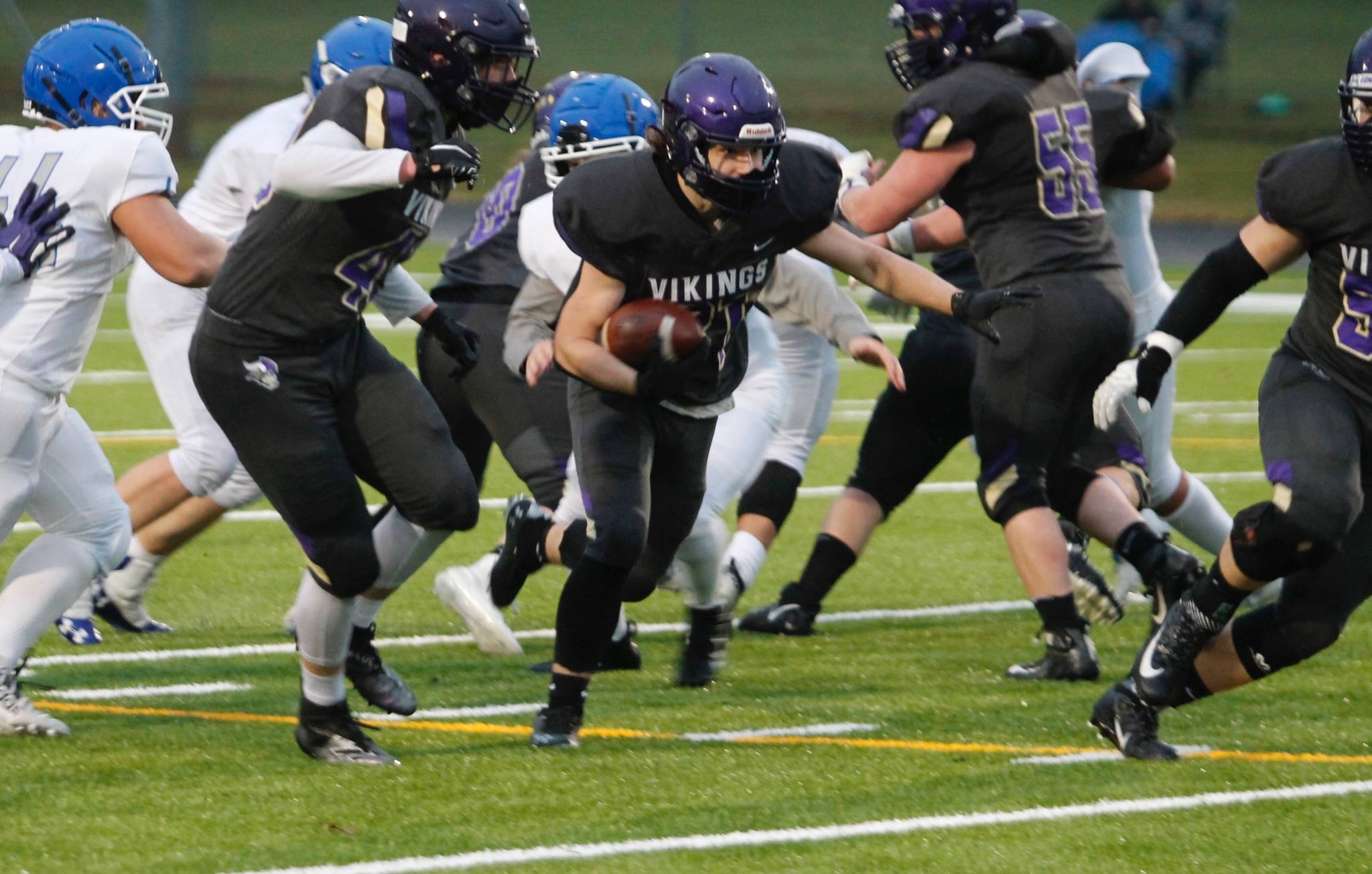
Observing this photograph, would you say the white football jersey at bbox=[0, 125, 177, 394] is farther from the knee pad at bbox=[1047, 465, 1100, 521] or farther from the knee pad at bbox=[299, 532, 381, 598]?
the knee pad at bbox=[1047, 465, 1100, 521]

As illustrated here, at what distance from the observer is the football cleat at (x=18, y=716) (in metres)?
5.04

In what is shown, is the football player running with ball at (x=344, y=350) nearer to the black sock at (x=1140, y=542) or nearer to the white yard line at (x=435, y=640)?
the white yard line at (x=435, y=640)

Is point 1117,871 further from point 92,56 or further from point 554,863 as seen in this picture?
point 92,56

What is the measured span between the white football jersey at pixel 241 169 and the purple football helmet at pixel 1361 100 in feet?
11.1

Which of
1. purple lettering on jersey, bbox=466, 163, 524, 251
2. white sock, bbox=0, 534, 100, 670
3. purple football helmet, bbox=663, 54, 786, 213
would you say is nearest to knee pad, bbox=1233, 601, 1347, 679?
purple football helmet, bbox=663, 54, 786, 213

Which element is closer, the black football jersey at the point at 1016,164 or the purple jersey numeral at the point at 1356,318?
the purple jersey numeral at the point at 1356,318

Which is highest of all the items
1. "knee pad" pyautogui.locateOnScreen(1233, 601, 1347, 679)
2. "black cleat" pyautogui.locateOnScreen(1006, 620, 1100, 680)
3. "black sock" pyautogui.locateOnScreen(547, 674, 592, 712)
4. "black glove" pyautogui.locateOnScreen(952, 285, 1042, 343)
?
"black glove" pyautogui.locateOnScreen(952, 285, 1042, 343)

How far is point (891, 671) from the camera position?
6.13 m

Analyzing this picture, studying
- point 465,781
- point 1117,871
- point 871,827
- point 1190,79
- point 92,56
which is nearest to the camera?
point 1117,871

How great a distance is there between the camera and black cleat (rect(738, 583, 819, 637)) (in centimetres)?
679

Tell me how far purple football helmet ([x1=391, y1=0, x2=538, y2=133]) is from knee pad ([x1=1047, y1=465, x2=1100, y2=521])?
2.20m

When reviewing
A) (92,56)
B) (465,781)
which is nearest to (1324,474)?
(465,781)

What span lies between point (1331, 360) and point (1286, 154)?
18.6 inches

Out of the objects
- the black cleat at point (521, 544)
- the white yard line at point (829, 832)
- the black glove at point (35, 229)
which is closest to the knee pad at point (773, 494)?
the black cleat at point (521, 544)
